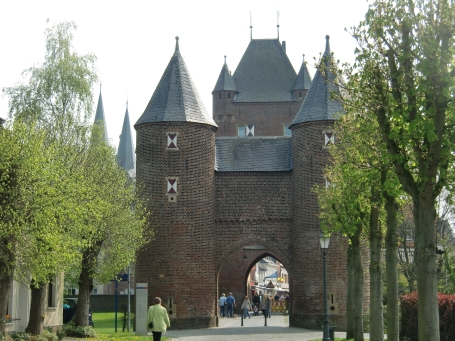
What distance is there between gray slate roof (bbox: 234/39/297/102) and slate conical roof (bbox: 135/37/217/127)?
59.9 feet

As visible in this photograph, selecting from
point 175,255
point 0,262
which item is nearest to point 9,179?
point 0,262

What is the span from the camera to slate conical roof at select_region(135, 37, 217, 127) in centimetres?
3344

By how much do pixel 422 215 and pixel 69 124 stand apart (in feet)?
52.4

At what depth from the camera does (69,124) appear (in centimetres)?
2612

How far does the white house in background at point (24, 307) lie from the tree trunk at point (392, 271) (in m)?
11.3

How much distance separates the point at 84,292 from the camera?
2639 centimetres

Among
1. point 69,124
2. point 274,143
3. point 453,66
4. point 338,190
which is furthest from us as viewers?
point 274,143

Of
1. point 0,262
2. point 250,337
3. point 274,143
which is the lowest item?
point 250,337

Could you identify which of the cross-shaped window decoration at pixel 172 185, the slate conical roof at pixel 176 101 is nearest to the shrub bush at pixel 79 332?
the cross-shaped window decoration at pixel 172 185

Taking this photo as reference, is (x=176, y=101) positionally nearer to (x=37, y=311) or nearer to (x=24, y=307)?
(x=24, y=307)

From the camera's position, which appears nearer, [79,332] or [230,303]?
[79,332]

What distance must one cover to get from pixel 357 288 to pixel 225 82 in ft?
106

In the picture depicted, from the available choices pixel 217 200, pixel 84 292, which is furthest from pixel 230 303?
pixel 84 292

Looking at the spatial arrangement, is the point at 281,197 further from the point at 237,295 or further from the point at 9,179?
the point at 9,179
